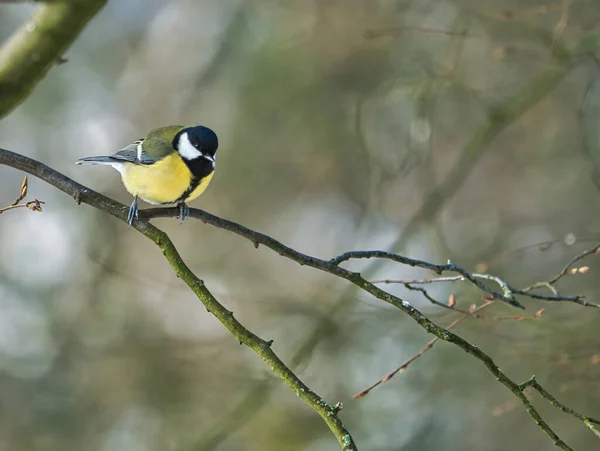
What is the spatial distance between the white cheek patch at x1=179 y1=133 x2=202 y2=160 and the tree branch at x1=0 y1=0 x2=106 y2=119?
0.76 m

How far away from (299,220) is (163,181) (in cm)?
300

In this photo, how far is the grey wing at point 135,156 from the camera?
212 centimetres

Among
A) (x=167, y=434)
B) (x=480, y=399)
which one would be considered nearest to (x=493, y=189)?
(x=480, y=399)

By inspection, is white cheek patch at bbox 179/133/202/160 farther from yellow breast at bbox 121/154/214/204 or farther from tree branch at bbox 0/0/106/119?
tree branch at bbox 0/0/106/119

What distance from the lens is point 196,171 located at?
2.04 m

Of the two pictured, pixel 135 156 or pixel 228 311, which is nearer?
pixel 228 311

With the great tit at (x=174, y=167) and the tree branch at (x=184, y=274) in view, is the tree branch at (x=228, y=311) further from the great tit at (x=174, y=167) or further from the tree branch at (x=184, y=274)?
the great tit at (x=174, y=167)

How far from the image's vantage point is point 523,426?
3.92 metres

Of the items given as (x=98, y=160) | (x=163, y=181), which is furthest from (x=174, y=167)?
(x=98, y=160)

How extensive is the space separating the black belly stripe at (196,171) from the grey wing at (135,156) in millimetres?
143

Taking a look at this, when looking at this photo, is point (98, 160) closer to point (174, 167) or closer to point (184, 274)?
point (174, 167)

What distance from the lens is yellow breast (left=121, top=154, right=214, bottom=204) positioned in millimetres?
2018

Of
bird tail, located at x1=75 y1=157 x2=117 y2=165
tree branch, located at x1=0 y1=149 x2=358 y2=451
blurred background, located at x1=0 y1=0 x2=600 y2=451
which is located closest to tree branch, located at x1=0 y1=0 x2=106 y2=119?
tree branch, located at x1=0 y1=149 x2=358 y2=451

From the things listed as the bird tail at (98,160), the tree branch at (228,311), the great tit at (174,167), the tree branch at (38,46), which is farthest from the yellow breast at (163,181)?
the tree branch at (38,46)
